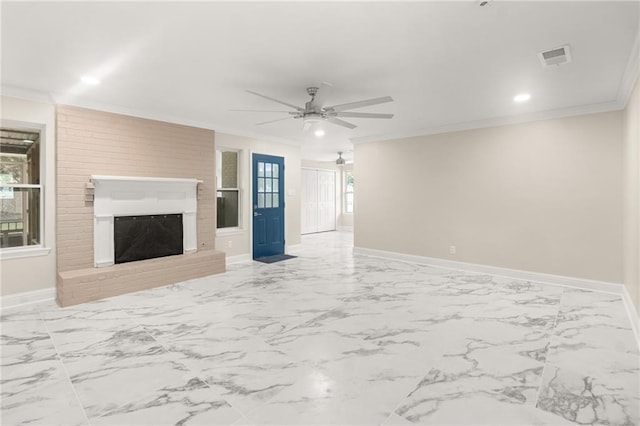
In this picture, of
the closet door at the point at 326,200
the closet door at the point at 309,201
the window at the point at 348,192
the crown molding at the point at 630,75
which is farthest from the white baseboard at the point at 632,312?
the window at the point at 348,192

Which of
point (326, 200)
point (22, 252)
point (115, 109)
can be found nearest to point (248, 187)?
point (115, 109)

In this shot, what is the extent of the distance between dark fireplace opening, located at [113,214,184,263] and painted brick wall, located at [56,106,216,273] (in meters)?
0.35

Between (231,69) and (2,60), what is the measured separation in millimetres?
2114

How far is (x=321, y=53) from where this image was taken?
290cm

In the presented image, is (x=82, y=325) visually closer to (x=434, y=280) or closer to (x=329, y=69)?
(x=329, y=69)

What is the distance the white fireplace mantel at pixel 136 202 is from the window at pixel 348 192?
7.09 metres

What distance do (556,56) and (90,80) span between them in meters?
4.66

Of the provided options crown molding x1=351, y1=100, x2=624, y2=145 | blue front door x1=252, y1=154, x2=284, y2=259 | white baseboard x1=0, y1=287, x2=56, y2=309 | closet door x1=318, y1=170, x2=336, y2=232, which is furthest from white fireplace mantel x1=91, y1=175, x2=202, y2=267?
closet door x1=318, y1=170, x2=336, y2=232

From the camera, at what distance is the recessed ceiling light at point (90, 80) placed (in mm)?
3486

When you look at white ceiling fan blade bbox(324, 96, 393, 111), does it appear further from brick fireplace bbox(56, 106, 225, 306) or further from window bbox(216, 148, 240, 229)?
window bbox(216, 148, 240, 229)

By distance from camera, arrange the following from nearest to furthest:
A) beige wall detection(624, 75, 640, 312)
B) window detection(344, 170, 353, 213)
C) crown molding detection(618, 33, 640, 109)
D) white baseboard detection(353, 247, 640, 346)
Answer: crown molding detection(618, 33, 640, 109)
beige wall detection(624, 75, 640, 312)
white baseboard detection(353, 247, 640, 346)
window detection(344, 170, 353, 213)

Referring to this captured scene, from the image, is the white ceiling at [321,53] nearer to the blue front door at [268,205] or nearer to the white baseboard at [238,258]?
the blue front door at [268,205]

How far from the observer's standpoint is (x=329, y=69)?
3254 mm

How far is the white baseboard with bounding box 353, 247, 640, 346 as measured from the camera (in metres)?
3.66
